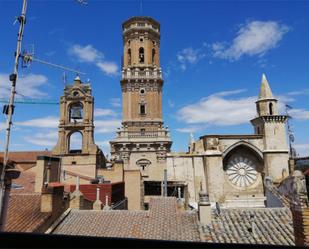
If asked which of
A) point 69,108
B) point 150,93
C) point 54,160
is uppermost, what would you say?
point 150,93

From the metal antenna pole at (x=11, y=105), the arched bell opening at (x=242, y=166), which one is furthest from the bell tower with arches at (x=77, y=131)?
the metal antenna pole at (x=11, y=105)

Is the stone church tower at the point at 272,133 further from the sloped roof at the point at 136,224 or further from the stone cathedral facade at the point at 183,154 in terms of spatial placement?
the sloped roof at the point at 136,224

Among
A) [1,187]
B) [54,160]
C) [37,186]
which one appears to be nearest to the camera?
[1,187]

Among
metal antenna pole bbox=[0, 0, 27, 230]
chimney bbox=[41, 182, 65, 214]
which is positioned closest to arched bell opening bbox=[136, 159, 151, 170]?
chimney bbox=[41, 182, 65, 214]

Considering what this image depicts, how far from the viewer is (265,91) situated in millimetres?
35531

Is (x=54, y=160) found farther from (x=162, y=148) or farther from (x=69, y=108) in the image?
(x=162, y=148)

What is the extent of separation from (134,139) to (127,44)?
13.0 m

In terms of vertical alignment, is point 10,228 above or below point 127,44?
below

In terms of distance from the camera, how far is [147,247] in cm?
118

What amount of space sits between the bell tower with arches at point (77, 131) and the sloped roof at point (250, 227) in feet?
64.7

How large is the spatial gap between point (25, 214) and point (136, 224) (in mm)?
4383

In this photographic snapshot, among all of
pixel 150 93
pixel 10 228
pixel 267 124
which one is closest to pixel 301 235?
pixel 10 228

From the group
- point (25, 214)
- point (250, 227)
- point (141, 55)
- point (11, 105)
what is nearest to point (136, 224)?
point (25, 214)

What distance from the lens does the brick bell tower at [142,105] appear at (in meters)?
35.4
